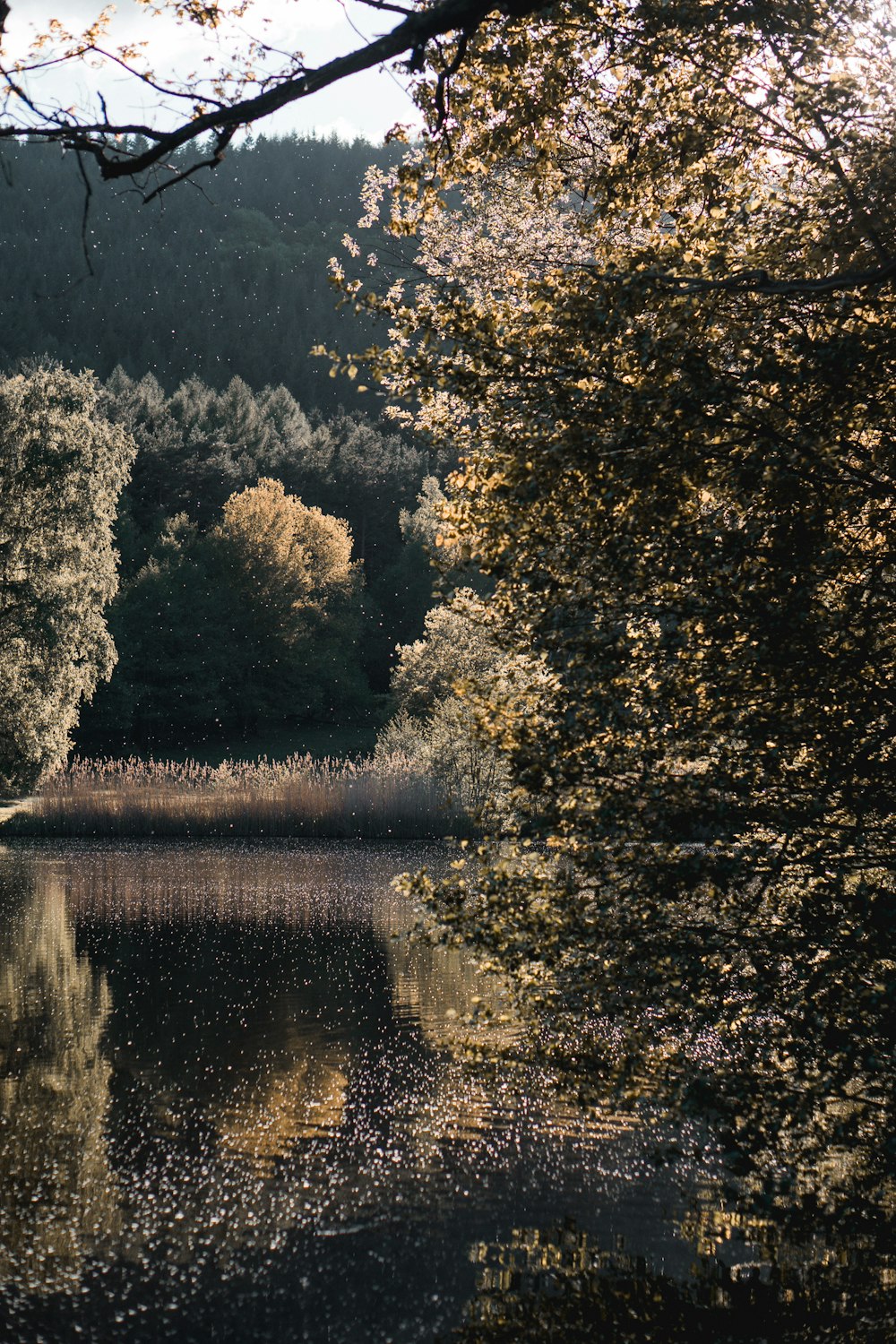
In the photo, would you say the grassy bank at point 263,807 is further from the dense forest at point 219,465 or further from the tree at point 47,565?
the dense forest at point 219,465

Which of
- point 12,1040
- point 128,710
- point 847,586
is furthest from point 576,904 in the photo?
point 128,710

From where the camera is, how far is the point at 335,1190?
25.9 ft

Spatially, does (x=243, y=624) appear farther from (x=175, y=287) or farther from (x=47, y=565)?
(x=175, y=287)

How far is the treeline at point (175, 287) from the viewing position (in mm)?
85500

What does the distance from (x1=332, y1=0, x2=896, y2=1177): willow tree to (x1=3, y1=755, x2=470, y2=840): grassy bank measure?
19709 millimetres

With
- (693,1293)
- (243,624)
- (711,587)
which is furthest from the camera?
(243,624)

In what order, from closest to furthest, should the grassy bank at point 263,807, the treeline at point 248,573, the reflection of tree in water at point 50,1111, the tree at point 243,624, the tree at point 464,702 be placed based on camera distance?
1. the reflection of tree in water at point 50,1111
2. the tree at point 464,702
3. the grassy bank at point 263,807
4. the tree at point 243,624
5. the treeline at point 248,573

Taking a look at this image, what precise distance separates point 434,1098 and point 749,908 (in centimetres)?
410

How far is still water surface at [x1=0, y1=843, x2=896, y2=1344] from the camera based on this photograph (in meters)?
6.31

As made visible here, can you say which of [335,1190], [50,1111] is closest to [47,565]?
[50,1111]

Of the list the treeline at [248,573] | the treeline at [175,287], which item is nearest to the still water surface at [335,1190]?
the treeline at [248,573]

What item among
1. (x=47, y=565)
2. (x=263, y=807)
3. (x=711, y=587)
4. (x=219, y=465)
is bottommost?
(x=263, y=807)

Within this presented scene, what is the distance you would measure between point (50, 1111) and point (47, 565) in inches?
976

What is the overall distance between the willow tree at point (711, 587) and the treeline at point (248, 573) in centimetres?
4526
